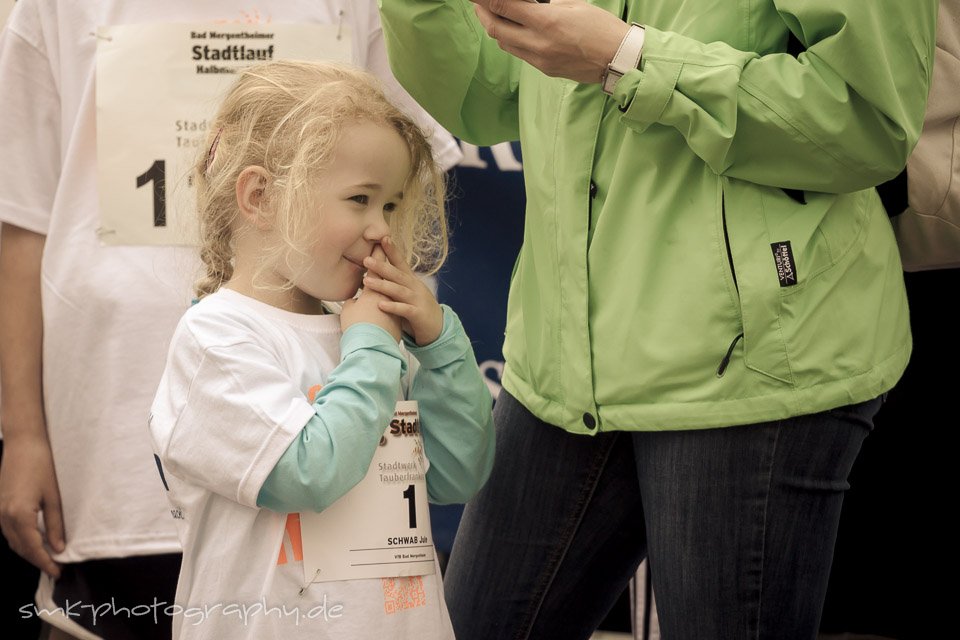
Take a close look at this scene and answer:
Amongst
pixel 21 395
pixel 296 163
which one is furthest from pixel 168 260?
pixel 296 163

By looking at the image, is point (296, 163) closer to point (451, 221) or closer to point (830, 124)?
point (830, 124)

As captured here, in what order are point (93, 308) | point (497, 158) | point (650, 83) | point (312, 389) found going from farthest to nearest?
point (497, 158) → point (93, 308) → point (312, 389) → point (650, 83)

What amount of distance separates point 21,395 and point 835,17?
185 centimetres

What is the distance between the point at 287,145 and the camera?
65.5 inches

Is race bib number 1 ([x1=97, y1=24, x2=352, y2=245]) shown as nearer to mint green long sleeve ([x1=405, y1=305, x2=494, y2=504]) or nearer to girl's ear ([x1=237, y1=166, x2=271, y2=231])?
girl's ear ([x1=237, y1=166, x2=271, y2=231])

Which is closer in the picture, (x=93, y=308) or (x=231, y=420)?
(x=231, y=420)

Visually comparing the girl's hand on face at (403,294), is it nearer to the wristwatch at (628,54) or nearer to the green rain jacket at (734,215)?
the green rain jacket at (734,215)

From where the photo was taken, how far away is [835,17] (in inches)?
55.7

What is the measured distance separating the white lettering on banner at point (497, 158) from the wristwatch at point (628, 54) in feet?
4.97

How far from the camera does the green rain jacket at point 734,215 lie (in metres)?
1.45

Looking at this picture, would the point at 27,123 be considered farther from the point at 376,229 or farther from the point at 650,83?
the point at 650,83

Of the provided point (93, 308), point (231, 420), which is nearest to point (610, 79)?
point (231, 420)

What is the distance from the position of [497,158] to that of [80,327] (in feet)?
3.90

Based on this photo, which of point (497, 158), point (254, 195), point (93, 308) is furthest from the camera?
point (497, 158)
